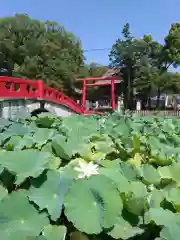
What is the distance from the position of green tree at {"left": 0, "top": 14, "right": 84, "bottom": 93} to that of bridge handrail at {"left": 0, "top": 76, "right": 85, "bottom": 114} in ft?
44.6

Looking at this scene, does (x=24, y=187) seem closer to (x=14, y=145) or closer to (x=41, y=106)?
(x=14, y=145)

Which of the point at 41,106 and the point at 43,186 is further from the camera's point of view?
the point at 41,106

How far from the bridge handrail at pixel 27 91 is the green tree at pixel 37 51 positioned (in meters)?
13.6

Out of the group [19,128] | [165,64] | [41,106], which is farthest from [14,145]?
[165,64]

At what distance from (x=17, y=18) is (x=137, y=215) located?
29.6 m

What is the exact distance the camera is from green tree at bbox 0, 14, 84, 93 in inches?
1019

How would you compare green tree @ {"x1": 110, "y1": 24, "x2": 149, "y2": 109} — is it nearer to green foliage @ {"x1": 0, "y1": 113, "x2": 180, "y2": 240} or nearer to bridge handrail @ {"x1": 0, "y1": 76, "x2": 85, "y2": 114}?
bridge handrail @ {"x1": 0, "y1": 76, "x2": 85, "y2": 114}

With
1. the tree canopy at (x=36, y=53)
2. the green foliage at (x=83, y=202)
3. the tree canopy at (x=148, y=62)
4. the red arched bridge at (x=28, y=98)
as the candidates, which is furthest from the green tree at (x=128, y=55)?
the green foliage at (x=83, y=202)

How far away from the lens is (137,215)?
2.25ft

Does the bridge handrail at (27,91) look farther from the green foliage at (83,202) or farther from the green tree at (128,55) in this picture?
the green tree at (128,55)

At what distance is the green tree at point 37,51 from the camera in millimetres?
25891

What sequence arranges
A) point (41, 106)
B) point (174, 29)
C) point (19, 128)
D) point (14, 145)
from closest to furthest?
point (14, 145) → point (19, 128) → point (41, 106) → point (174, 29)

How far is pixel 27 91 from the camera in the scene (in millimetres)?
9594

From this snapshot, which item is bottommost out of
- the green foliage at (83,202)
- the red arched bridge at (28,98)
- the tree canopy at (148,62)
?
the green foliage at (83,202)
